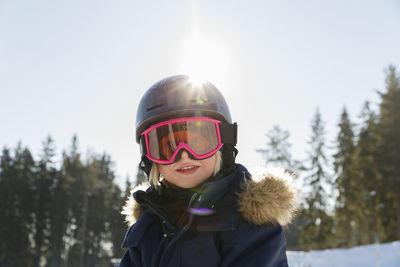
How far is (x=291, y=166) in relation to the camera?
110 ft

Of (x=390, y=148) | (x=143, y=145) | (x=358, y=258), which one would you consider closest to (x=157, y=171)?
(x=143, y=145)

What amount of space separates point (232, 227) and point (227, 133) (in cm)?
94

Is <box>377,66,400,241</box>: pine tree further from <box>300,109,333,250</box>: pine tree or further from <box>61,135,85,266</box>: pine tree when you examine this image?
<box>61,135,85,266</box>: pine tree

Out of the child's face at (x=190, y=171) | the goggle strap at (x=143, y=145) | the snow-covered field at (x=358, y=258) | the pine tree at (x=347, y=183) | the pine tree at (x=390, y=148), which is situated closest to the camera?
the child's face at (x=190, y=171)

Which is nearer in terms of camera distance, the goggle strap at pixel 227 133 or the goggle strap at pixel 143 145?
the goggle strap at pixel 227 133

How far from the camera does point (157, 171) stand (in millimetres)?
3098

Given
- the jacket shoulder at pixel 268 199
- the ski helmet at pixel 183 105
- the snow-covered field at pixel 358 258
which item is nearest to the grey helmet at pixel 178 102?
the ski helmet at pixel 183 105

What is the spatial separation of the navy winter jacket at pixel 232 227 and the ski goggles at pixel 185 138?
0.36m

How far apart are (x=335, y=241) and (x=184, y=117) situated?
35.7 meters

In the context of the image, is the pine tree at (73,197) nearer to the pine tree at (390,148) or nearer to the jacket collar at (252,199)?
the pine tree at (390,148)

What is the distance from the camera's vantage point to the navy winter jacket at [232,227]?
218 centimetres

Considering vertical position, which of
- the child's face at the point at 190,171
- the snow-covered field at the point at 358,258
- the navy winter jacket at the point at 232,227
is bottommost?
the snow-covered field at the point at 358,258

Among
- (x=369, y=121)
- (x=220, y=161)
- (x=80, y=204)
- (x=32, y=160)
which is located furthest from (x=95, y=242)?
(x=220, y=161)

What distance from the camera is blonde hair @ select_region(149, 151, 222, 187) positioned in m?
2.81
